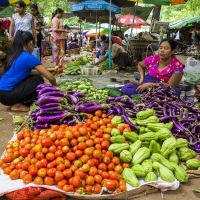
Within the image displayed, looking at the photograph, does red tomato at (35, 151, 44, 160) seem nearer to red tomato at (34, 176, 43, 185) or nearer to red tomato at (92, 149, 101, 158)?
red tomato at (34, 176, 43, 185)

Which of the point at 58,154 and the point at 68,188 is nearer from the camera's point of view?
the point at 68,188

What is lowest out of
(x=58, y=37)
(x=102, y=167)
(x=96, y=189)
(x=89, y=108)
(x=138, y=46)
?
(x=96, y=189)

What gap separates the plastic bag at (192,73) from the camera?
5.35 metres

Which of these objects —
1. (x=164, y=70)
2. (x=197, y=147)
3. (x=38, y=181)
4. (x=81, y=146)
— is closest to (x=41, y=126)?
(x=81, y=146)

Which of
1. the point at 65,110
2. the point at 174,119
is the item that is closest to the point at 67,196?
the point at 65,110

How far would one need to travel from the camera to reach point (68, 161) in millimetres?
2426

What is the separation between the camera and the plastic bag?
5.35 meters

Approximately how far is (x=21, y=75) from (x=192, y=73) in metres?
3.50

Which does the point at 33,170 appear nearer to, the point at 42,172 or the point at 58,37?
the point at 42,172

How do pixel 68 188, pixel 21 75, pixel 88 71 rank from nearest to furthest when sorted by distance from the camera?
1. pixel 68 188
2. pixel 21 75
3. pixel 88 71

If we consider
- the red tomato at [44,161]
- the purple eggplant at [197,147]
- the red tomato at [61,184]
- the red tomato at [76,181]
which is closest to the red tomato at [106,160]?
the red tomato at [76,181]

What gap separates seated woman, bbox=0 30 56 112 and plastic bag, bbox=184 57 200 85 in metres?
2.89

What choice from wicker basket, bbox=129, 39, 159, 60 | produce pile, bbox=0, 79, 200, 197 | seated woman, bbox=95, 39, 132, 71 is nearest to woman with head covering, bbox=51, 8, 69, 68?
seated woman, bbox=95, 39, 132, 71

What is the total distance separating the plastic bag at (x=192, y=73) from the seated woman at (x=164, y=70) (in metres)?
1.05
